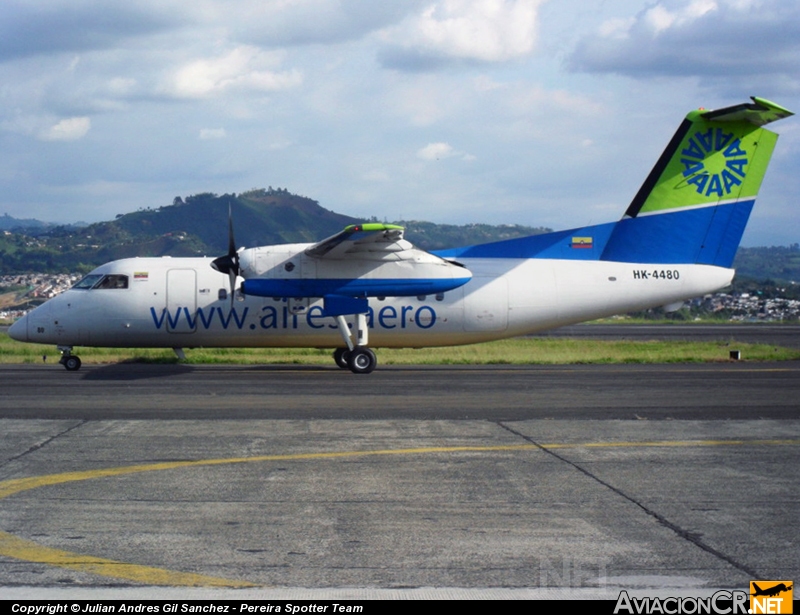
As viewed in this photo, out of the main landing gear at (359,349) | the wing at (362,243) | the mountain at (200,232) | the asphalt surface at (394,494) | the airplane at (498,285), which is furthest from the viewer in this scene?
the mountain at (200,232)

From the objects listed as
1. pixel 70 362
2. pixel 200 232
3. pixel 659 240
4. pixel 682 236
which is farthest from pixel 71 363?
pixel 200 232

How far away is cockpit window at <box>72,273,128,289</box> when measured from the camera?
2495cm

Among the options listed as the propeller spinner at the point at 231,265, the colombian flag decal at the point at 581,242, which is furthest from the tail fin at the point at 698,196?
the propeller spinner at the point at 231,265

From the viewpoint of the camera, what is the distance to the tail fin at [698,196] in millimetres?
24969

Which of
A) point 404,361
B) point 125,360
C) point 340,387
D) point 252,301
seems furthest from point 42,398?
point 404,361

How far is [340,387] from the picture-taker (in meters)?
19.9

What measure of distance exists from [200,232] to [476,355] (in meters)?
138

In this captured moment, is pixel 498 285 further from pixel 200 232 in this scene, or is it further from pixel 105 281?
pixel 200 232

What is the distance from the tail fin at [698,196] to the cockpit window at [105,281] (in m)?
14.4

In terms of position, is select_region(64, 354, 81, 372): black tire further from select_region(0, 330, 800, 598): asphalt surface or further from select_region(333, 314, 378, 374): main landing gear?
select_region(333, 314, 378, 374): main landing gear

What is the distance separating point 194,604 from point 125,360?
24.0m

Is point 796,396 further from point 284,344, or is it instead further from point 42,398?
point 42,398

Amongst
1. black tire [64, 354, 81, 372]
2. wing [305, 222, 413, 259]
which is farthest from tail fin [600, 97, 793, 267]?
black tire [64, 354, 81, 372]

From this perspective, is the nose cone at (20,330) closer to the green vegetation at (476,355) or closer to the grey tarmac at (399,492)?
the green vegetation at (476,355)
